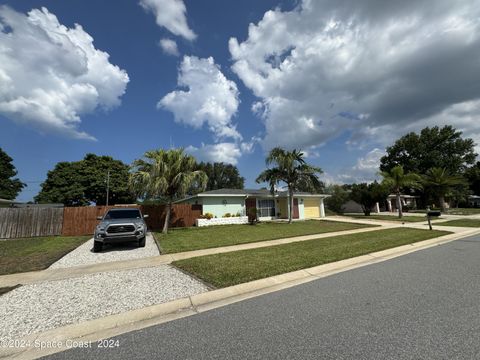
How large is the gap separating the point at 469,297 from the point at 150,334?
5.29 meters

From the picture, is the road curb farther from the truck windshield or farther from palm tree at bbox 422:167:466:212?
palm tree at bbox 422:167:466:212

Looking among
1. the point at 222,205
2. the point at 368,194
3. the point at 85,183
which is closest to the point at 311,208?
the point at 368,194

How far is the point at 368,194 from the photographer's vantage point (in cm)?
3167

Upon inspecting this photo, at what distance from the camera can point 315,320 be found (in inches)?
139

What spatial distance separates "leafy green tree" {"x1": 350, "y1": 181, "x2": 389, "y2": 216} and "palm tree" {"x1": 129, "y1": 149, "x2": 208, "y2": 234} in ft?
80.7

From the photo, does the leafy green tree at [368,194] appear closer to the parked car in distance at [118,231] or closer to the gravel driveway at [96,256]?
the parked car in distance at [118,231]

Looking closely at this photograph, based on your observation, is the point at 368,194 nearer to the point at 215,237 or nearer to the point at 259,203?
the point at 259,203

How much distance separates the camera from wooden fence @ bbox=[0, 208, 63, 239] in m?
14.5

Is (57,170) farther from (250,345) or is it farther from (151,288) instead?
(250,345)

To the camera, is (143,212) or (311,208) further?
(311,208)

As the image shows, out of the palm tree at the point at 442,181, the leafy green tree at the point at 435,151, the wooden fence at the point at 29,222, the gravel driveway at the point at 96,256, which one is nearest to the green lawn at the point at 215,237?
the gravel driveway at the point at 96,256

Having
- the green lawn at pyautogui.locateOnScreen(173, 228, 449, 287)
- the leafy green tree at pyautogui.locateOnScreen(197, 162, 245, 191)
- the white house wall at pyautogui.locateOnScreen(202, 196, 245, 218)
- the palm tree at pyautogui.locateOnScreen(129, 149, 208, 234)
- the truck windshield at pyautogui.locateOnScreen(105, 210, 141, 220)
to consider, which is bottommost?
the green lawn at pyautogui.locateOnScreen(173, 228, 449, 287)

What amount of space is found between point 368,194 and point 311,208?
9.47m

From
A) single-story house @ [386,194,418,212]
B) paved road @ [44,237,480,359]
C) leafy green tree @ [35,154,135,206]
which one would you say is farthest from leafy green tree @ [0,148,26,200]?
single-story house @ [386,194,418,212]
